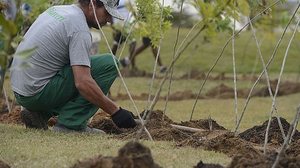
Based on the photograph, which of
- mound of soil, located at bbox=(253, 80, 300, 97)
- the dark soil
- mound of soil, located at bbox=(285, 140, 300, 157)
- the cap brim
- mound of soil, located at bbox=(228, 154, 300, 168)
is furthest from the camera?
mound of soil, located at bbox=(253, 80, 300, 97)

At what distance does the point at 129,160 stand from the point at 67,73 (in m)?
2.59

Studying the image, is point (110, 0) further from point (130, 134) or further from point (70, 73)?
point (130, 134)

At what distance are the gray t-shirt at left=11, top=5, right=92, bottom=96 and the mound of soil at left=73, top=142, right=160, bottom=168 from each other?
2175 mm

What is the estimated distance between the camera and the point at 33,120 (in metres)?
6.68

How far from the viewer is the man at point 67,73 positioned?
6.14m

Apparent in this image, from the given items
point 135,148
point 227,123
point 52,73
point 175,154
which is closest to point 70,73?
point 52,73

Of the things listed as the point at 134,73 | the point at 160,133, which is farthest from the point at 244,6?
the point at 134,73

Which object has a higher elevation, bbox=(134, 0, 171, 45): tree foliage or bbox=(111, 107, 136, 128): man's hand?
bbox=(134, 0, 171, 45): tree foliage

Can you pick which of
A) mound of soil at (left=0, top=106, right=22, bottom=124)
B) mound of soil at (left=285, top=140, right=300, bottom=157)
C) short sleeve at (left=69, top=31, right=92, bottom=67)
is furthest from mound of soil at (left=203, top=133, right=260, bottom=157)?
mound of soil at (left=0, top=106, right=22, bottom=124)

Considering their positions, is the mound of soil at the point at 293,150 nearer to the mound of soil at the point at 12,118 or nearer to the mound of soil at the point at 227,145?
the mound of soil at the point at 227,145

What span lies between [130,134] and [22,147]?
1113 mm

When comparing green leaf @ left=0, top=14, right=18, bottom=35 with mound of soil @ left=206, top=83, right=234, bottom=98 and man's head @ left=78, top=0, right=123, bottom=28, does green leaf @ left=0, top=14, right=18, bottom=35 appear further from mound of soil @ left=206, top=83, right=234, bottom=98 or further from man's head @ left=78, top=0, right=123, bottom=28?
mound of soil @ left=206, top=83, right=234, bottom=98

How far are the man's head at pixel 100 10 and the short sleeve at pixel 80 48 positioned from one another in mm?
240

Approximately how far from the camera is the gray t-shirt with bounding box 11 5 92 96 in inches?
243
